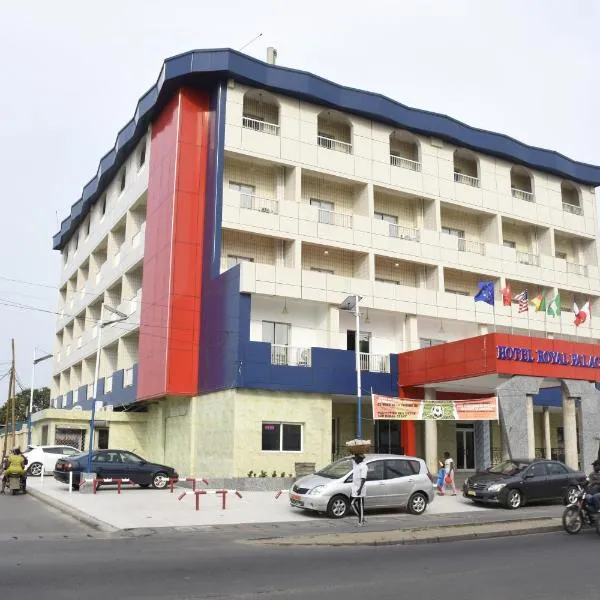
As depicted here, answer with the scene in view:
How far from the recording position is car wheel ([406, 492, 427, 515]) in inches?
765

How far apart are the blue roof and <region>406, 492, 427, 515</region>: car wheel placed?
19379 millimetres

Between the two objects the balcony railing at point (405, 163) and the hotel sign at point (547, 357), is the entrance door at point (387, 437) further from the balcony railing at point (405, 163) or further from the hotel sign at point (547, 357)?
the balcony railing at point (405, 163)

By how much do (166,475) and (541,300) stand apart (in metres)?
17.6

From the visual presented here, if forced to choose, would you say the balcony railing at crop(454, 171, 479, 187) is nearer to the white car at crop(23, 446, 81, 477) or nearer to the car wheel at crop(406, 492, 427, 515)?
the car wheel at crop(406, 492, 427, 515)

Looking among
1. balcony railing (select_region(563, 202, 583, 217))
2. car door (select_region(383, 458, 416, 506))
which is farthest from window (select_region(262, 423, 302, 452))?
balcony railing (select_region(563, 202, 583, 217))

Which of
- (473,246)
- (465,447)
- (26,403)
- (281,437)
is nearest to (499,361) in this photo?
(281,437)

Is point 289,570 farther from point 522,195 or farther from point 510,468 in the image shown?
point 522,195

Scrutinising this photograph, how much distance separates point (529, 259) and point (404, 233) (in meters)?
8.22

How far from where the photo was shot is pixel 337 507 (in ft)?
59.4

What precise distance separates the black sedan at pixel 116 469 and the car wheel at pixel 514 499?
1235 cm

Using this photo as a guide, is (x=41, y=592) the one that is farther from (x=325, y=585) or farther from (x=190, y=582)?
(x=325, y=585)

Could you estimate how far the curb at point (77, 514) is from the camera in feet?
51.2

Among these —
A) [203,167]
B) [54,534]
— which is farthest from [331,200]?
[54,534]

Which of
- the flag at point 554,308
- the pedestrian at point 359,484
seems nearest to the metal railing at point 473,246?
the flag at point 554,308
